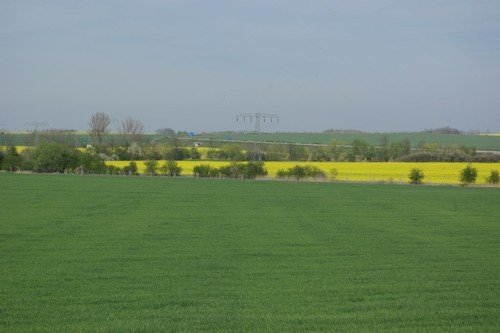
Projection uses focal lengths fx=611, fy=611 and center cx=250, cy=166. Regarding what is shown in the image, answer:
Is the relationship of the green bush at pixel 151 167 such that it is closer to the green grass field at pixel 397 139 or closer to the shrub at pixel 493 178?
the shrub at pixel 493 178

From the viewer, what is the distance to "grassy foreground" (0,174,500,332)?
380 inches

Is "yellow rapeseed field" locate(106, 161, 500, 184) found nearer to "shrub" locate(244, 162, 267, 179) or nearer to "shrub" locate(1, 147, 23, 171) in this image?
"shrub" locate(244, 162, 267, 179)

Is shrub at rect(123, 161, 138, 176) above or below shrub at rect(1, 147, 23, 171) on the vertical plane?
below

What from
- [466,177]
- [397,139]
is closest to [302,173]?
[466,177]

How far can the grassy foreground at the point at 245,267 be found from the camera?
9.66 metres

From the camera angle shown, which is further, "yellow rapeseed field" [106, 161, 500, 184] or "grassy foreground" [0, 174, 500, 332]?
"yellow rapeseed field" [106, 161, 500, 184]

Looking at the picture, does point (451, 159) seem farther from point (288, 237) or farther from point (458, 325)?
point (458, 325)

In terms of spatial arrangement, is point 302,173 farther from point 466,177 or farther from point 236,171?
point 466,177

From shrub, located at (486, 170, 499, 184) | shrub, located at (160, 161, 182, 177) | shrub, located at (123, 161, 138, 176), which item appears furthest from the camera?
shrub, located at (123, 161, 138, 176)

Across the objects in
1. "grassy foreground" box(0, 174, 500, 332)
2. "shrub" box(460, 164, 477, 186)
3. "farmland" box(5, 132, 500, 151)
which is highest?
"farmland" box(5, 132, 500, 151)

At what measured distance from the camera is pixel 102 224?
903 inches

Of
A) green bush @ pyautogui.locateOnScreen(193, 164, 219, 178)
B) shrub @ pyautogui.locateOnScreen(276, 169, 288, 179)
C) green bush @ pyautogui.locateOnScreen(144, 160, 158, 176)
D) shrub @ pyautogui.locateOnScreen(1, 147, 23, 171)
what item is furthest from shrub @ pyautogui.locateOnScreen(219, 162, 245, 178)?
shrub @ pyautogui.locateOnScreen(1, 147, 23, 171)

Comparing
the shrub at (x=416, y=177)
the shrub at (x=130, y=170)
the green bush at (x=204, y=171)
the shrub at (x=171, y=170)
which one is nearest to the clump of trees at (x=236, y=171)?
the green bush at (x=204, y=171)

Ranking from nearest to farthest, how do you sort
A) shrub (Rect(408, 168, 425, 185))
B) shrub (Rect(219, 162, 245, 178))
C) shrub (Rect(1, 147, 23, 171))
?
shrub (Rect(408, 168, 425, 185)) < shrub (Rect(219, 162, 245, 178)) < shrub (Rect(1, 147, 23, 171))
